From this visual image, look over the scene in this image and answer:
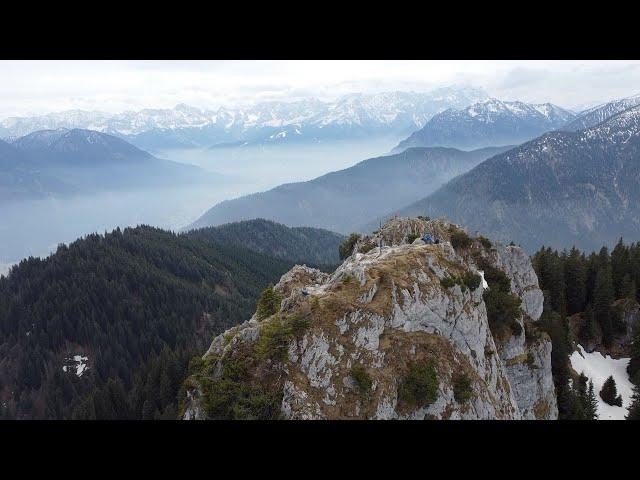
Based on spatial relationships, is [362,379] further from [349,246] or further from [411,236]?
[349,246]

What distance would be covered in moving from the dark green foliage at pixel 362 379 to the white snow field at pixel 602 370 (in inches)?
2122

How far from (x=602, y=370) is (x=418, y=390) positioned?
201ft

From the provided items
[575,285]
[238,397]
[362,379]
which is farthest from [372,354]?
[575,285]

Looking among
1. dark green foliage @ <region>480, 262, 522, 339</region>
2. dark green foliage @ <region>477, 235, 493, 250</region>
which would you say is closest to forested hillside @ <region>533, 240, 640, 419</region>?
dark green foliage @ <region>480, 262, 522, 339</region>

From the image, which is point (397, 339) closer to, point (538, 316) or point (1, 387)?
point (538, 316)

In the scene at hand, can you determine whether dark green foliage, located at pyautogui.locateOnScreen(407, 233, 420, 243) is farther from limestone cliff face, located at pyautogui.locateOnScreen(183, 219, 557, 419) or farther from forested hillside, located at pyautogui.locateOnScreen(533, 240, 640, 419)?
forested hillside, located at pyautogui.locateOnScreen(533, 240, 640, 419)

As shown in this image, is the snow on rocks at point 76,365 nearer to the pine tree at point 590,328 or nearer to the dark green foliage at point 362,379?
the dark green foliage at point 362,379

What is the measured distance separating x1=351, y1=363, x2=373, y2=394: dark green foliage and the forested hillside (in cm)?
4035

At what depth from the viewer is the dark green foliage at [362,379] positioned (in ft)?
109

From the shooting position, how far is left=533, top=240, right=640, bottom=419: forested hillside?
66.1 meters

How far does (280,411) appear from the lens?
3184 cm

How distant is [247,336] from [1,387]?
16450 cm
